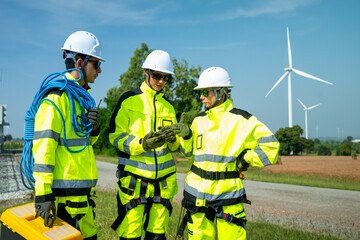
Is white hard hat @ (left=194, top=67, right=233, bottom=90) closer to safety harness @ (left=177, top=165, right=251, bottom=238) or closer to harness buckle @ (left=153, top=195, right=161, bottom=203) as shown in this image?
safety harness @ (left=177, top=165, right=251, bottom=238)

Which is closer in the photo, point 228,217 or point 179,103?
point 228,217

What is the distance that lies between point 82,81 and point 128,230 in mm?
1896

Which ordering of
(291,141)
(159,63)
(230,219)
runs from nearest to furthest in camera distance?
(230,219), (159,63), (291,141)

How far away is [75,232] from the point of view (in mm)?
2686

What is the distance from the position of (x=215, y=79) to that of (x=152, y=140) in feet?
3.80

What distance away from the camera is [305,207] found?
938 cm

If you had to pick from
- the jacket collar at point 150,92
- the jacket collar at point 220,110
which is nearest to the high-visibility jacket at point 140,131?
the jacket collar at point 150,92

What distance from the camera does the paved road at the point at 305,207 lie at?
7.07 meters

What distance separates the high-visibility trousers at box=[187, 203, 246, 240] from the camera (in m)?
3.50

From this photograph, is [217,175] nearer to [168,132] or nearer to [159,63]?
[168,132]

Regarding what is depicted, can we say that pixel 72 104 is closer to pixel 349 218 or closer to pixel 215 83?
pixel 215 83

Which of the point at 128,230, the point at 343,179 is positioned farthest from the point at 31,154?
the point at 343,179

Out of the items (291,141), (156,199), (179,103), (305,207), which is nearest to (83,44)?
(156,199)

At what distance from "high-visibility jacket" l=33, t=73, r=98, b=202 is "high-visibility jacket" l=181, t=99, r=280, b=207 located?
1.27 m
